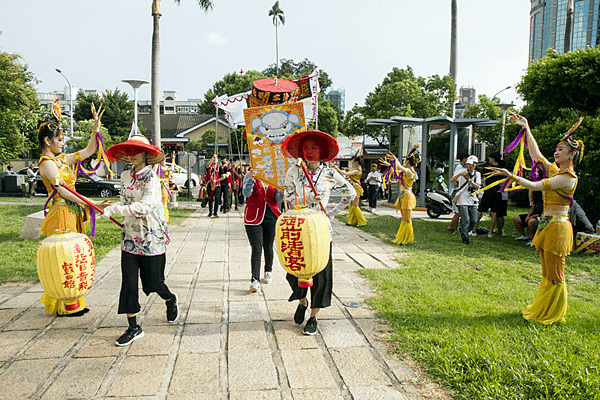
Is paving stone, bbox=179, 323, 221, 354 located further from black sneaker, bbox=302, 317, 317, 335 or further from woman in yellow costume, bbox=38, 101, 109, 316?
woman in yellow costume, bbox=38, 101, 109, 316

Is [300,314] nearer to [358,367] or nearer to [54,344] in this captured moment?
[358,367]

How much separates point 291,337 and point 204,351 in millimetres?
781

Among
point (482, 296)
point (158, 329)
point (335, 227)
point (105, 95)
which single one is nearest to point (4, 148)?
point (335, 227)

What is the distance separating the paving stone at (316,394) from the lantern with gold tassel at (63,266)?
87.3 inches

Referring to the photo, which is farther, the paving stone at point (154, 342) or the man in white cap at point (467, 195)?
the man in white cap at point (467, 195)

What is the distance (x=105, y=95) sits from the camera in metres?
40.0

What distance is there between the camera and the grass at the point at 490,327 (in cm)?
301

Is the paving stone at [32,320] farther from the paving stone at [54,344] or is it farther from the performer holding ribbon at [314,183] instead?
the performer holding ribbon at [314,183]

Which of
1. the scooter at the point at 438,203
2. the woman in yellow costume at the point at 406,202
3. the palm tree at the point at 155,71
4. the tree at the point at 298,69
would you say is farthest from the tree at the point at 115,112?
the woman in yellow costume at the point at 406,202

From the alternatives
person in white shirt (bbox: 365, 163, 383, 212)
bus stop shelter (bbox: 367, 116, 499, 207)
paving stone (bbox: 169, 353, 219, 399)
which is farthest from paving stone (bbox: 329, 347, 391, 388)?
bus stop shelter (bbox: 367, 116, 499, 207)

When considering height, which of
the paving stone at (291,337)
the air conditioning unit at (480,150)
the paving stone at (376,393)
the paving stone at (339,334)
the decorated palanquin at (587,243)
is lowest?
the paving stone at (376,393)

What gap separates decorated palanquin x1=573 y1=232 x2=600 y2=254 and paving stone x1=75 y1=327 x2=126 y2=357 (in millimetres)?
7757

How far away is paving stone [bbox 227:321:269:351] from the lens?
145 inches

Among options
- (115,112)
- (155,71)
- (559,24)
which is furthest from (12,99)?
(559,24)
